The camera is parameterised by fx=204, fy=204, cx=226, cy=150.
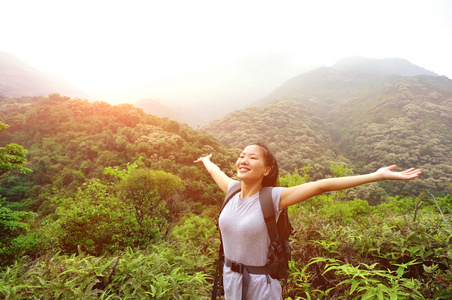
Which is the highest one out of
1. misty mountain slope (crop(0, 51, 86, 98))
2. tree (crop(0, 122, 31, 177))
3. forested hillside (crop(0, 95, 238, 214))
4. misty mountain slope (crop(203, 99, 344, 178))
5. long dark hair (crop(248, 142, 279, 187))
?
misty mountain slope (crop(0, 51, 86, 98))

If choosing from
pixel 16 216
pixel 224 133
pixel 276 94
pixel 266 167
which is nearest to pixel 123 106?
pixel 224 133

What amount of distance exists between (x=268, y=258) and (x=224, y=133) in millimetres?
56024

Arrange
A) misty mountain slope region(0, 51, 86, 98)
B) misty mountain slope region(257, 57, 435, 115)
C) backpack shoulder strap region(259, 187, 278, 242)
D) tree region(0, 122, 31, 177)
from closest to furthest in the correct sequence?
1. backpack shoulder strap region(259, 187, 278, 242)
2. tree region(0, 122, 31, 177)
3. misty mountain slope region(0, 51, 86, 98)
4. misty mountain slope region(257, 57, 435, 115)

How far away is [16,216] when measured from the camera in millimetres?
5219

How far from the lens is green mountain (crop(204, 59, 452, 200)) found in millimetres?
42094

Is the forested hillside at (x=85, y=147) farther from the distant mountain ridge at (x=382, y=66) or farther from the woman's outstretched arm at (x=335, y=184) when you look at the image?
the distant mountain ridge at (x=382, y=66)

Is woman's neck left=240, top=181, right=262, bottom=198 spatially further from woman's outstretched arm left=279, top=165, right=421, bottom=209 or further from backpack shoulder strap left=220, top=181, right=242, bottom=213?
woman's outstretched arm left=279, top=165, right=421, bottom=209

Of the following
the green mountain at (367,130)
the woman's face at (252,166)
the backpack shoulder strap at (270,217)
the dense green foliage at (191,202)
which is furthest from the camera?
the green mountain at (367,130)

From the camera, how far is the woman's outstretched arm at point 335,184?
132cm

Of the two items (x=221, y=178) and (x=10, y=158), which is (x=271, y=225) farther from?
(x=10, y=158)

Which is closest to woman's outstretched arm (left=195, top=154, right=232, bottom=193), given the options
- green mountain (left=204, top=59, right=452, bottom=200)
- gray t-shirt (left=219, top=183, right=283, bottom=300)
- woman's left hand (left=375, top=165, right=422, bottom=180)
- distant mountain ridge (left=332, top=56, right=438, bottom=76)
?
gray t-shirt (left=219, top=183, right=283, bottom=300)

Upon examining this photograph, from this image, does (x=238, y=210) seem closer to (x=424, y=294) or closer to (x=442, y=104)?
(x=424, y=294)

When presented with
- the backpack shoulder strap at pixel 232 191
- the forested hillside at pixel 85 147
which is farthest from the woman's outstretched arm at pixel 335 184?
the forested hillside at pixel 85 147

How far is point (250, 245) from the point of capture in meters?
1.49
